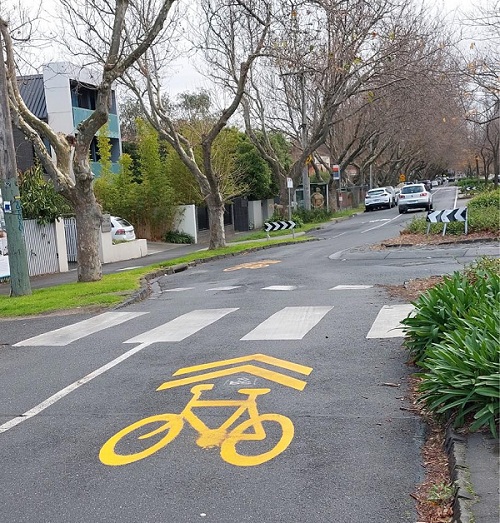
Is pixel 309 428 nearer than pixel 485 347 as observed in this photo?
No

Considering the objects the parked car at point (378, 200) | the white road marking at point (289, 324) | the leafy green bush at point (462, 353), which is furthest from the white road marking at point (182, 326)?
the parked car at point (378, 200)

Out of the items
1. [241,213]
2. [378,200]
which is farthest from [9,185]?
[378,200]

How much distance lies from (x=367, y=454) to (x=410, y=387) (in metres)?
1.70

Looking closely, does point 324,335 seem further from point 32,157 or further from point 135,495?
point 32,157

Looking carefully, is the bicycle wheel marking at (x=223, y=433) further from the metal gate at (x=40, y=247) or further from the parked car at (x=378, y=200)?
the parked car at (x=378, y=200)

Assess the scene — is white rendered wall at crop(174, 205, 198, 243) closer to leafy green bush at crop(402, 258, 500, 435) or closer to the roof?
the roof

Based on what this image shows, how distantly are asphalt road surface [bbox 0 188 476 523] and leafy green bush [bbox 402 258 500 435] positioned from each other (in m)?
0.37

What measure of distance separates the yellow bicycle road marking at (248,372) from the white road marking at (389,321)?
6.14ft

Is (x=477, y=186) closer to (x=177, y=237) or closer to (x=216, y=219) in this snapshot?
(x=177, y=237)

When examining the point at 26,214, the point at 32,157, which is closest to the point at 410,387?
the point at 26,214

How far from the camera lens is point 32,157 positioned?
36.2m

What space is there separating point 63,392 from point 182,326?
11.5 ft

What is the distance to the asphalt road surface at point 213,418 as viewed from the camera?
14.1 feet

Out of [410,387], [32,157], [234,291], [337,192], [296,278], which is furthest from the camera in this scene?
[337,192]
